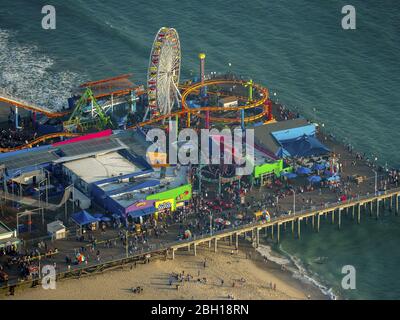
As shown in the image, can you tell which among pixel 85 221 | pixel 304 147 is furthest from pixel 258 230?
pixel 85 221

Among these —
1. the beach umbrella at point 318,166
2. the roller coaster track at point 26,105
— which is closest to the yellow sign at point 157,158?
the beach umbrella at point 318,166

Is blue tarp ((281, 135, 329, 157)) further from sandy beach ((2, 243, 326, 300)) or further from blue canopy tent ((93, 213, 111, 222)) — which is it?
blue canopy tent ((93, 213, 111, 222))

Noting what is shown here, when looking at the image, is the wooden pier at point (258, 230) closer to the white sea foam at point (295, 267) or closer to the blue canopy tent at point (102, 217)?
the white sea foam at point (295, 267)

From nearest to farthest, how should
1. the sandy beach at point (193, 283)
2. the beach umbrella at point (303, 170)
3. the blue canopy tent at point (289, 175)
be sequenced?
the sandy beach at point (193, 283) < the blue canopy tent at point (289, 175) < the beach umbrella at point (303, 170)

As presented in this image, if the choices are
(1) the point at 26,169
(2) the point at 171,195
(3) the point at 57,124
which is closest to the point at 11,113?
(3) the point at 57,124

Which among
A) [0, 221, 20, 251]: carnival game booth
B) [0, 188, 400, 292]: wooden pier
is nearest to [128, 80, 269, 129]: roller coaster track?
[0, 188, 400, 292]: wooden pier

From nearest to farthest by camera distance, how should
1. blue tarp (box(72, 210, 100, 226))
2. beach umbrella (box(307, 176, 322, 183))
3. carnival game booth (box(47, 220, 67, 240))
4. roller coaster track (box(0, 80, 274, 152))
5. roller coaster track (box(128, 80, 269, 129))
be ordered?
carnival game booth (box(47, 220, 67, 240)), blue tarp (box(72, 210, 100, 226)), beach umbrella (box(307, 176, 322, 183)), roller coaster track (box(0, 80, 274, 152)), roller coaster track (box(128, 80, 269, 129))

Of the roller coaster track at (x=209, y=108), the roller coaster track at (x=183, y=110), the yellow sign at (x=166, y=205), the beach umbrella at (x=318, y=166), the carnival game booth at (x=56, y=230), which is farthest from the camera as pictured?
the roller coaster track at (x=209, y=108)
